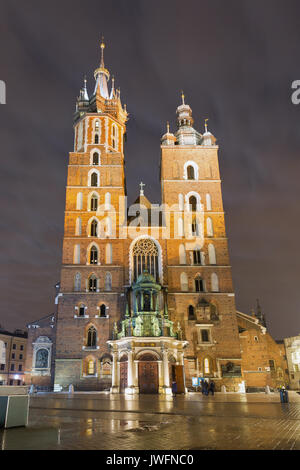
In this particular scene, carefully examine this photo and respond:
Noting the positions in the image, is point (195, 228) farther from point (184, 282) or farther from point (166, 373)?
point (166, 373)

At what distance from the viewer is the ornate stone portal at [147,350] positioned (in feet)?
103

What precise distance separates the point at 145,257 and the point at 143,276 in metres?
4.54

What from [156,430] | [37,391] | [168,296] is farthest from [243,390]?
[156,430]

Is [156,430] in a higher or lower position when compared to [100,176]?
lower

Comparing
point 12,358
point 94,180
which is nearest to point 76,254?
point 94,180

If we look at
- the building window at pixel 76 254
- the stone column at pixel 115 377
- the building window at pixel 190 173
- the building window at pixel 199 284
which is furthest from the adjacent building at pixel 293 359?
the building window at pixel 76 254

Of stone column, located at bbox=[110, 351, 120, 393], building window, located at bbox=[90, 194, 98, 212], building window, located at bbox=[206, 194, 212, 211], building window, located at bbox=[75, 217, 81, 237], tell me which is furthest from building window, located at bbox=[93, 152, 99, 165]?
stone column, located at bbox=[110, 351, 120, 393]

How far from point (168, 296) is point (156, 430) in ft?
96.0

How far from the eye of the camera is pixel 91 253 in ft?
130
